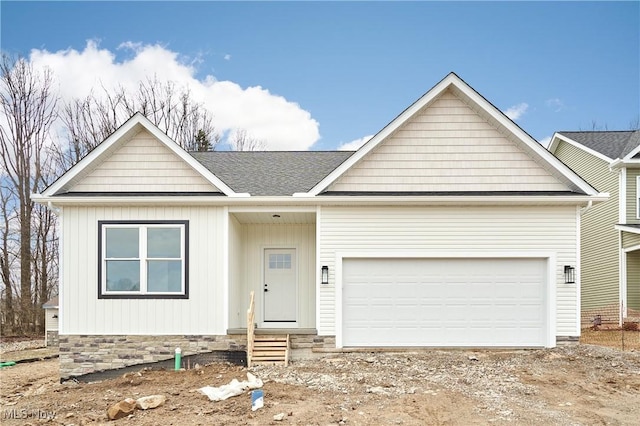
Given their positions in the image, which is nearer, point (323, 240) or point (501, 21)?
point (323, 240)

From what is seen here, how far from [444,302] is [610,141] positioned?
12.3 m

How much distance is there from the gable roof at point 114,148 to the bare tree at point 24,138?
13201 mm

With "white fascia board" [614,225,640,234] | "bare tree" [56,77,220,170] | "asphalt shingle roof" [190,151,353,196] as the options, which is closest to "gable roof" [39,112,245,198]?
"asphalt shingle roof" [190,151,353,196]

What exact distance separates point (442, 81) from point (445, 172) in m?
1.86

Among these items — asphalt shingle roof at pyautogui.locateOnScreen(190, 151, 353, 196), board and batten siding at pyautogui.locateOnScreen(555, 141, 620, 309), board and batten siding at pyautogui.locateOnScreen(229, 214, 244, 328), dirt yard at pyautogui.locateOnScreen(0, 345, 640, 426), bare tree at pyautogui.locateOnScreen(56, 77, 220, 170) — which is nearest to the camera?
dirt yard at pyautogui.locateOnScreen(0, 345, 640, 426)

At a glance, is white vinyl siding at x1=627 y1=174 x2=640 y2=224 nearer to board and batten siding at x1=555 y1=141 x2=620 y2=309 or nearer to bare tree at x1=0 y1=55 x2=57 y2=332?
board and batten siding at x1=555 y1=141 x2=620 y2=309

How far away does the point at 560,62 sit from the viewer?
79.0ft

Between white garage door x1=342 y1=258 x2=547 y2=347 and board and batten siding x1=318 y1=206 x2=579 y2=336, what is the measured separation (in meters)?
0.31

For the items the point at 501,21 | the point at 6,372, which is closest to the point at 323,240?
the point at 6,372

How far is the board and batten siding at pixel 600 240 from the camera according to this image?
17.4 meters

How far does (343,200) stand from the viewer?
1061 cm

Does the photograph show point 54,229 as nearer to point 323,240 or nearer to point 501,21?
point 323,240

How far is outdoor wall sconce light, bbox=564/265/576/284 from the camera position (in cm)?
1064

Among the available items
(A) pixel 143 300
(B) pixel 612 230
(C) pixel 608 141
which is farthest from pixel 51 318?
(C) pixel 608 141
